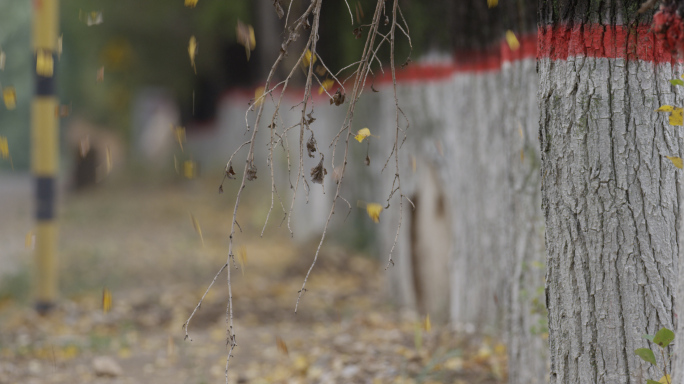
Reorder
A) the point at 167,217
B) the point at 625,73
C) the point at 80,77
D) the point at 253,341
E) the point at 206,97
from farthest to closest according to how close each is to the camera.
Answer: the point at 206,97, the point at 80,77, the point at 167,217, the point at 253,341, the point at 625,73

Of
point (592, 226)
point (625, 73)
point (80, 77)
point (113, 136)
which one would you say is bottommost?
point (592, 226)

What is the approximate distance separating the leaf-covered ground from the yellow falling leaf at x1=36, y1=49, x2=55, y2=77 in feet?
5.67

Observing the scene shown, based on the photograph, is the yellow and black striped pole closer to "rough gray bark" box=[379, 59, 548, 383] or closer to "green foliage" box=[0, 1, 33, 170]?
"rough gray bark" box=[379, 59, 548, 383]

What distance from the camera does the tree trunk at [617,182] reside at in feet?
5.93

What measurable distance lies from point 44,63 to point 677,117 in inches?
168

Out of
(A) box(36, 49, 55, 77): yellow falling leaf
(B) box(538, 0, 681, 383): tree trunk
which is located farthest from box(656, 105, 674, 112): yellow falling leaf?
(A) box(36, 49, 55, 77): yellow falling leaf

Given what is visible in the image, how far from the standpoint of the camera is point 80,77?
12.9 metres

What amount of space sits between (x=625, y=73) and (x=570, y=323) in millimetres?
697

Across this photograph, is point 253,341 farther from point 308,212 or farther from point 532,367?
point 308,212

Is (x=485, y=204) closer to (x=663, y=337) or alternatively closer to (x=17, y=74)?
(x=663, y=337)

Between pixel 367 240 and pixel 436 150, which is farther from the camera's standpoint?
pixel 367 240

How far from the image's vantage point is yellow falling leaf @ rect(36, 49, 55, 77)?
15.4ft

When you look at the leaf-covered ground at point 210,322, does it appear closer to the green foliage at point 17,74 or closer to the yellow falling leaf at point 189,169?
the yellow falling leaf at point 189,169

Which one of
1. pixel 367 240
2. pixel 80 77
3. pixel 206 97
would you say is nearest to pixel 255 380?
pixel 367 240
